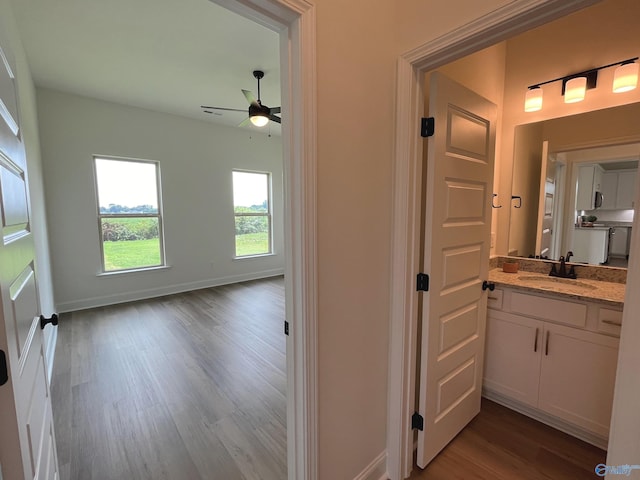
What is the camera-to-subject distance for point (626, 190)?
1.96 m

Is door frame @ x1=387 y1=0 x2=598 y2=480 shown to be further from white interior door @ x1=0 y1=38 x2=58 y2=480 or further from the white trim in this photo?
the white trim

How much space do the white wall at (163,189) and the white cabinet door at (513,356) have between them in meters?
4.67

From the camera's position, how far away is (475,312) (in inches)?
73.8

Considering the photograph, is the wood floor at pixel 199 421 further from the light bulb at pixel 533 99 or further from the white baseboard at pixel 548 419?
the light bulb at pixel 533 99

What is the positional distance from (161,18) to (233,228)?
3699mm

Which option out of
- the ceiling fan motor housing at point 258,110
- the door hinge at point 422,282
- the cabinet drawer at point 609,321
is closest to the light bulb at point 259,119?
the ceiling fan motor housing at point 258,110

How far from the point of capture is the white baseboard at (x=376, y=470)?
1470 millimetres

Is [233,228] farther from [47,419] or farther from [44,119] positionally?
[47,419]

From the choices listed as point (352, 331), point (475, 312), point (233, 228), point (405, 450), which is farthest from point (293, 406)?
point (233, 228)

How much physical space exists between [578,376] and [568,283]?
0.63 metres

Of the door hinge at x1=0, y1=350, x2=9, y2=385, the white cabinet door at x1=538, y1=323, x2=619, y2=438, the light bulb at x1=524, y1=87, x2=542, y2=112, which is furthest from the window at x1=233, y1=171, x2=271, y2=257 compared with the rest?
the door hinge at x1=0, y1=350, x2=9, y2=385

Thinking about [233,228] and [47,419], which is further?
[233,228]

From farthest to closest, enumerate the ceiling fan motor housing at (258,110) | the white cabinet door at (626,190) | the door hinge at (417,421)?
the ceiling fan motor housing at (258,110)
the white cabinet door at (626,190)
the door hinge at (417,421)

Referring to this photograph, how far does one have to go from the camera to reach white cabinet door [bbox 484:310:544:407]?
195cm
